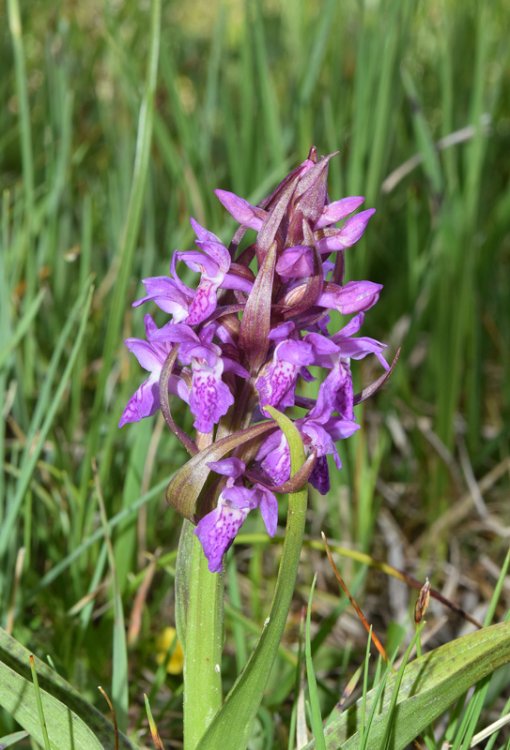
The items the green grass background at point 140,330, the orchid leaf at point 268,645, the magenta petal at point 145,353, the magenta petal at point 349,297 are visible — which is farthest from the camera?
the green grass background at point 140,330

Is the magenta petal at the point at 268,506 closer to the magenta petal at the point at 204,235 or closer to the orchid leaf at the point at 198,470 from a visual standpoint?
the orchid leaf at the point at 198,470

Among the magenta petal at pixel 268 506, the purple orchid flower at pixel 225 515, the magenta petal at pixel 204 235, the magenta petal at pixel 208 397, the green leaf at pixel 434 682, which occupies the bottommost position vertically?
the green leaf at pixel 434 682

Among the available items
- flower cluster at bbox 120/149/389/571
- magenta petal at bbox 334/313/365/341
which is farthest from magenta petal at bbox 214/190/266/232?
magenta petal at bbox 334/313/365/341

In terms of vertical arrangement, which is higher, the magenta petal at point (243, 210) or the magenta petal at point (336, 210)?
the magenta petal at point (243, 210)

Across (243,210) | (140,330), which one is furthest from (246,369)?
(140,330)

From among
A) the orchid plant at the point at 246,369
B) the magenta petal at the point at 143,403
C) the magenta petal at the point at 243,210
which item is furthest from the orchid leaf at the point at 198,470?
the magenta petal at the point at 243,210

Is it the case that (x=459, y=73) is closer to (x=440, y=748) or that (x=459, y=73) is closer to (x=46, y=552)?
(x=46, y=552)

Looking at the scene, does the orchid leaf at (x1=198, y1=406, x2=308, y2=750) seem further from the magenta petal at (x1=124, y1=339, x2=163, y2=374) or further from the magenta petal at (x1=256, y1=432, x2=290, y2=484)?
the magenta petal at (x1=124, y1=339, x2=163, y2=374)
